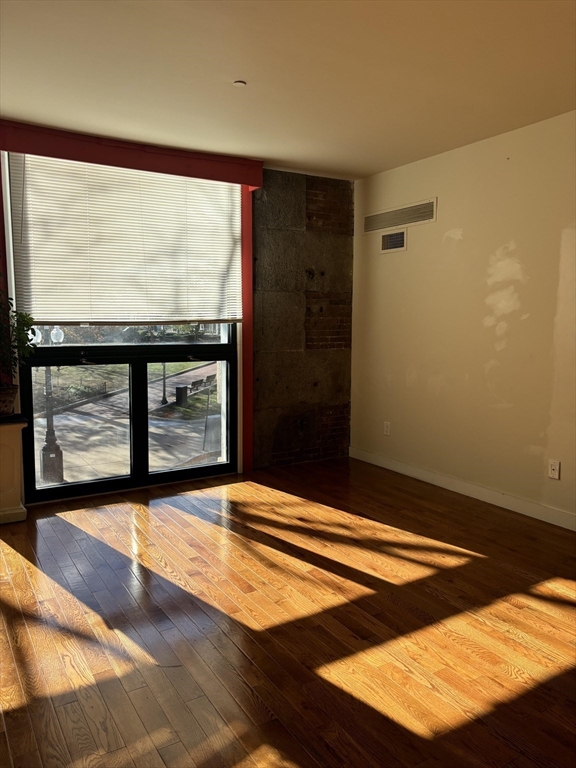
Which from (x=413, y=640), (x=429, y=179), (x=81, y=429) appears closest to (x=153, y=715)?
(x=413, y=640)

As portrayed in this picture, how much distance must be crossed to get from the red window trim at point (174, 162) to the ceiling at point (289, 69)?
4.9 inches

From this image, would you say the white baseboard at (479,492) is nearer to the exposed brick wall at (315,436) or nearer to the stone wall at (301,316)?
the exposed brick wall at (315,436)

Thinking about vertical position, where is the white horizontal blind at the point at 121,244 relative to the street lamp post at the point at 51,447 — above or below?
above

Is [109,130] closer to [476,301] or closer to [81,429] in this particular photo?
[81,429]

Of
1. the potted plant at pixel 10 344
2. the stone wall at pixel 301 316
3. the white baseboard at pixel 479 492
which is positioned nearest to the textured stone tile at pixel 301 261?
the stone wall at pixel 301 316

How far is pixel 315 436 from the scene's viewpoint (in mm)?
5598

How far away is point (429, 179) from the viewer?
473 centimetres

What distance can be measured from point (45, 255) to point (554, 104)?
11.5ft

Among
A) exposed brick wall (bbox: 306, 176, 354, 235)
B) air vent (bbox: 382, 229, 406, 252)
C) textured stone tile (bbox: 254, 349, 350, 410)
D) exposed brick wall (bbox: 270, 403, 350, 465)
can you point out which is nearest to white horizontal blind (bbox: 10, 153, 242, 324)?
textured stone tile (bbox: 254, 349, 350, 410)

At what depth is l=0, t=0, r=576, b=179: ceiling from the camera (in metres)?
2.49

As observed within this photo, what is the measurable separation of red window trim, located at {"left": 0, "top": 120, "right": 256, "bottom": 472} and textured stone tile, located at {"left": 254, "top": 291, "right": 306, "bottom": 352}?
0.10 m

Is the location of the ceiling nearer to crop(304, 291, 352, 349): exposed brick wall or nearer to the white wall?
the white wall

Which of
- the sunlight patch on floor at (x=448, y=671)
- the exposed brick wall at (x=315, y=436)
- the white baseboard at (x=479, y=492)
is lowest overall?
the sunlight patch on floor at (x=448, y=671)

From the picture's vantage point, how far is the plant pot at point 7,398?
12.8 feet
